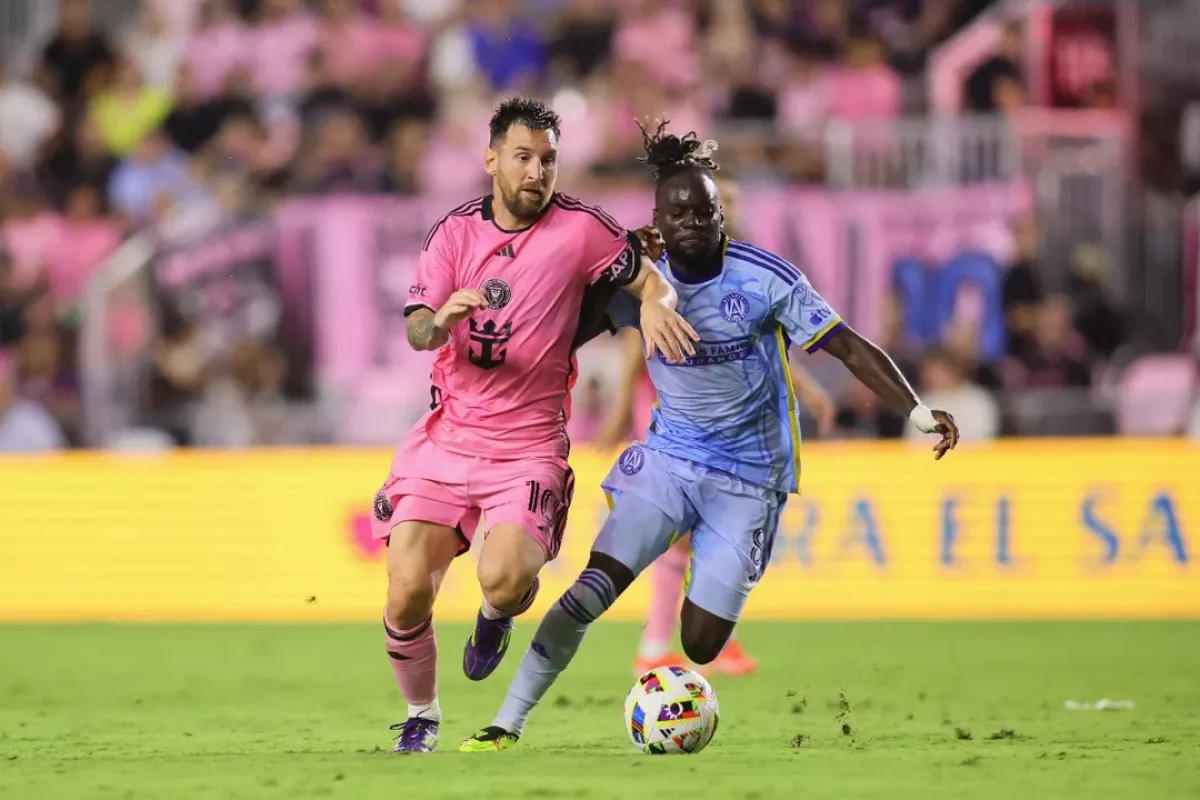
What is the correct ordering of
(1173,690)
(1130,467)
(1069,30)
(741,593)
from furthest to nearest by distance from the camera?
(1069,30) → (1130,467) → (1173,690) → (741,593)

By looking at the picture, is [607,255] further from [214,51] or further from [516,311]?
[214,51]

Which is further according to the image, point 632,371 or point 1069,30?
point 1069,30

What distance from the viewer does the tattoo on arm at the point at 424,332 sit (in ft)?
23.7

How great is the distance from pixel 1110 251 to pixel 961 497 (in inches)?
149

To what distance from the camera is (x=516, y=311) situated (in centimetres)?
763

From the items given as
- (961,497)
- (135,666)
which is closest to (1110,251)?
(961,497)

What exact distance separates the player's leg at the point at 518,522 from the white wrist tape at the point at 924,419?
4.65 feet

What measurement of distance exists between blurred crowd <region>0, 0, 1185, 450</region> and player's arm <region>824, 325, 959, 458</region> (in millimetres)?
7904

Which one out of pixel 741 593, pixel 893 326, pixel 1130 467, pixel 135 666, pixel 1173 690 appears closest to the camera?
pixel 741 593

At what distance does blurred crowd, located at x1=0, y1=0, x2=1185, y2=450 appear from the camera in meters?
16.3

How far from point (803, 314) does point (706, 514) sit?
954 mm

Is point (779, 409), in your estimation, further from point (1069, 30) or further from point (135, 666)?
point (1069, 30)

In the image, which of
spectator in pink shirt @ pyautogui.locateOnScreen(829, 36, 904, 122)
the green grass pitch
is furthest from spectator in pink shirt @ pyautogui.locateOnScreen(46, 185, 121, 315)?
spectator in pink shirt @ pyautogui.locateOnScreen(829, 36, 904, 122)

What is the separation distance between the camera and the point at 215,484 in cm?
1464
